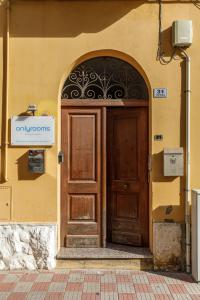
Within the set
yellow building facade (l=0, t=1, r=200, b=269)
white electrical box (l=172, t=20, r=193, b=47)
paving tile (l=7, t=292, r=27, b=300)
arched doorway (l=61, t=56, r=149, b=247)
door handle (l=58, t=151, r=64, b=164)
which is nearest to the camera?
paving tile (l=7, t=292, r=27, b=300)

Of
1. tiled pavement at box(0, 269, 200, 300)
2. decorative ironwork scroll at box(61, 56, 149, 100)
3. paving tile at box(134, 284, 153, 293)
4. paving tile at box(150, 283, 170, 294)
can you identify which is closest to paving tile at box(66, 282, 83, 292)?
tiled pavement at box(0, 269, 200, 300)

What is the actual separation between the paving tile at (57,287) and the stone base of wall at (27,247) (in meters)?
0.53

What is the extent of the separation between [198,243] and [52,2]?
4.17m

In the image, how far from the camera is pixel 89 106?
5984 millimetres

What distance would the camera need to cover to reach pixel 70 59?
18.9 ft

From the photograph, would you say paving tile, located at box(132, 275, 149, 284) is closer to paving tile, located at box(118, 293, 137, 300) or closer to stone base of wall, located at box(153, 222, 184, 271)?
stone base of wall, located at box(153, 222, 184, 271)

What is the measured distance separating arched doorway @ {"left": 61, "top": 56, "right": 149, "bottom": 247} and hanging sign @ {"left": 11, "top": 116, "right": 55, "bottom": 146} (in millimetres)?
349

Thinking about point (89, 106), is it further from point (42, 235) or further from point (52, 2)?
point (42, 235)

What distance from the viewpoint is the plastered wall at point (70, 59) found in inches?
224

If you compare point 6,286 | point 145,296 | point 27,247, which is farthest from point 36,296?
point 145,296

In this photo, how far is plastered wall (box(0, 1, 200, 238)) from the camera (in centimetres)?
570

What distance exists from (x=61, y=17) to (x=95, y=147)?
2.08 m

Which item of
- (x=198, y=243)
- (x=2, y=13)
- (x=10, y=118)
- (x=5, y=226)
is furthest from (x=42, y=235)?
(x=2, y=13)

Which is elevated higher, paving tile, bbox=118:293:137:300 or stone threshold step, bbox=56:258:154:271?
stone threshold step, bbox=56:258:154:271
